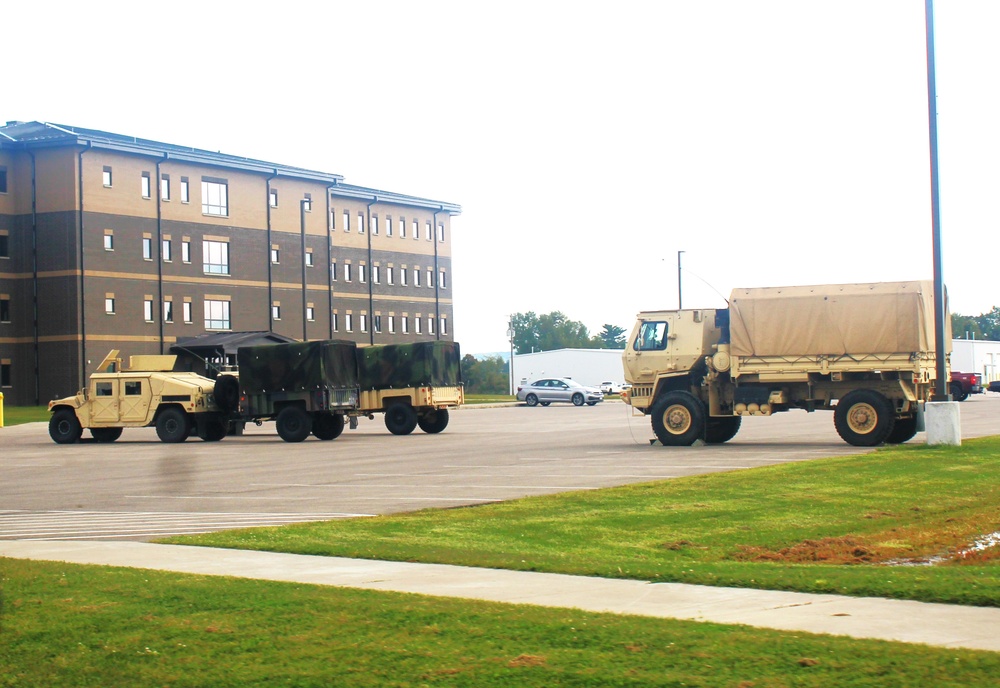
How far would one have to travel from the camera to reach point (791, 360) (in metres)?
27.7

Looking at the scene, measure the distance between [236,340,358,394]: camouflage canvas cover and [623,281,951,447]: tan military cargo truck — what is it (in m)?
10.4

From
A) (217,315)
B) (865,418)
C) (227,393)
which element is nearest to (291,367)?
(227,393)

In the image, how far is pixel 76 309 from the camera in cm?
6312

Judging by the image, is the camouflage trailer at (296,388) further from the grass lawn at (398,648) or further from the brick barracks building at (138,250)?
the brick barracks building at (138,250)

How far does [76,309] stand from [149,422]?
27.8 meters

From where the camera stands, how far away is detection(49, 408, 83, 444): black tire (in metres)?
38.3

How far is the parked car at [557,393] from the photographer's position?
7088 cm

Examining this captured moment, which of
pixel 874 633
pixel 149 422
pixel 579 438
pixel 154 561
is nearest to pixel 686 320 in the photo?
pixel 579 438

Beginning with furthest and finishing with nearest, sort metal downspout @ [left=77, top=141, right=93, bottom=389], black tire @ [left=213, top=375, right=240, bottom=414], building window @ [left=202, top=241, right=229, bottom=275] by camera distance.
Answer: building window @ [left=202, top=241, right=229, bottom=275] → metal downspout @ [left=77, top=141, right=93, bottom=389] → black tire @ [left=213, top=375, right=240, bottom=414]

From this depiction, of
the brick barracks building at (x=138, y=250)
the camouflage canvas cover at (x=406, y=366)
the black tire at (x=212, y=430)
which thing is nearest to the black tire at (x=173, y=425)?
the black tire at (x=212, y=430)

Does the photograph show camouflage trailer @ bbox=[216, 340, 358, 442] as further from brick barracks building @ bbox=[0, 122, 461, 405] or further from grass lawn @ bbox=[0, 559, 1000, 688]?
brick barracks building @ bbox=[0, 122, 461, 405]

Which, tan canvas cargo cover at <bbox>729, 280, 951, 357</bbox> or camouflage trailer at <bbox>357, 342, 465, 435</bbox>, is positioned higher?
tan canvas cargo cover at <bbox>729, 280, 951, 357</bbox>

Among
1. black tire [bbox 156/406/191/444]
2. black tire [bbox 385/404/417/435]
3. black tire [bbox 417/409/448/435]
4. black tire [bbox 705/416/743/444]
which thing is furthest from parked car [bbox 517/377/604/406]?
black tire [bbox 705/416/743/444]

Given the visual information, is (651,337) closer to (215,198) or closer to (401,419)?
(401,419)
